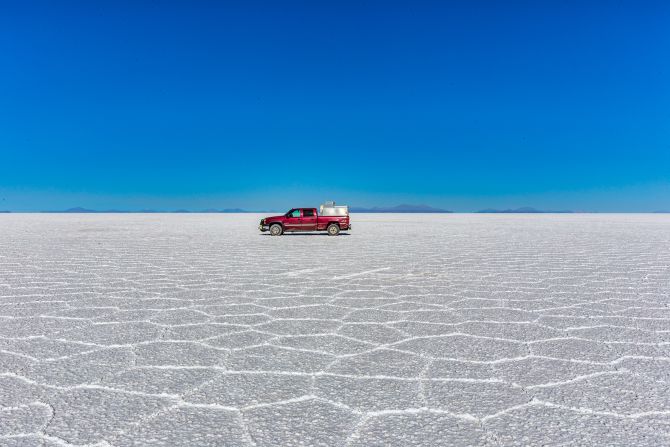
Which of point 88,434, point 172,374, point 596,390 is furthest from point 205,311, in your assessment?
point 596,390

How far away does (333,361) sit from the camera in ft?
14.0

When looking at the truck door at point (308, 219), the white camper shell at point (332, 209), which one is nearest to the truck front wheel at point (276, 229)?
the truck door at point (308, 219)

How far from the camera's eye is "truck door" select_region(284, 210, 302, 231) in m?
22.1

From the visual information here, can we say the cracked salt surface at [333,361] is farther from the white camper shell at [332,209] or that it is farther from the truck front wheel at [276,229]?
the white camper shell at [332,209]

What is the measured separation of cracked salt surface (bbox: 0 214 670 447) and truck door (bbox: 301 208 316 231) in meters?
13.2

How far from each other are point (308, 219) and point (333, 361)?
18.1 meters

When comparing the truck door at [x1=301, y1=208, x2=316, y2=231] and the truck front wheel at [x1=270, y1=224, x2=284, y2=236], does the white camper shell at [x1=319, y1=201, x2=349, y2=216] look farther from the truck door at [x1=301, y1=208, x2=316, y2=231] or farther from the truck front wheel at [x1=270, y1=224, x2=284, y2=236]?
the truck front wheel at [x1=270, y1=224, x2=284, y2=236]

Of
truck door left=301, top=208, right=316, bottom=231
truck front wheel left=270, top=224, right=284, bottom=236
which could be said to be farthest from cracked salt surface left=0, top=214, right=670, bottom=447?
truck door left=301, top=208, right=316, bottom=231

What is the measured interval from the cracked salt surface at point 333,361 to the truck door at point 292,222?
13.1m

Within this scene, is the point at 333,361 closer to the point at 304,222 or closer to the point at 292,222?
the point at 292,222

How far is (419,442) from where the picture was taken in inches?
111

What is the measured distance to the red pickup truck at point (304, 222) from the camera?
2212 cm

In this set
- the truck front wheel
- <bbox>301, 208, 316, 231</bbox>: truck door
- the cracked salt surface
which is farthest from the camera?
<bbox>301, 208, 316, 231</bbox>: truck door

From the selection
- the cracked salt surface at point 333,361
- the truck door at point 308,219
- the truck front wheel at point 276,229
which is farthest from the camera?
the truck door at point 308,219
